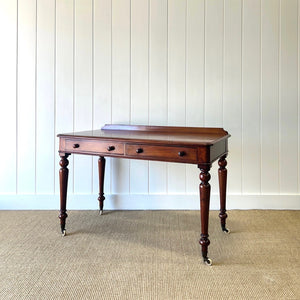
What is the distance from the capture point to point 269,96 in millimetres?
2938

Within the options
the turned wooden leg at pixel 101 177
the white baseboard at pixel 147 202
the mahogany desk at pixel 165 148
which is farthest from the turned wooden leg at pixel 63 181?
the white baseboard at pixel 147 202

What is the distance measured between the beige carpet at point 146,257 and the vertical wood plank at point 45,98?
38cm

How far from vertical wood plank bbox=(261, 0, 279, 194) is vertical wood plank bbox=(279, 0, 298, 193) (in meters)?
0.05

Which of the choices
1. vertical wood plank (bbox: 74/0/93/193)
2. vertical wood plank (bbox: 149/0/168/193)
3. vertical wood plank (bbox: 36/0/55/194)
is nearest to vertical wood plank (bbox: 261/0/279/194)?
vertical wood plank (bbox: 149/0/168/193)

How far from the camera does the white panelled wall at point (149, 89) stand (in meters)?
2.92

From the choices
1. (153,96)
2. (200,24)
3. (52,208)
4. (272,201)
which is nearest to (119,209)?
(52,208)

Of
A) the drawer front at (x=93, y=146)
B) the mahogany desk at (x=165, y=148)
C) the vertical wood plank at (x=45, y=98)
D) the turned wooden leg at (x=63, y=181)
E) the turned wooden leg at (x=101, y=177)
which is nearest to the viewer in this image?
the mahogany desk at (x=165, y=148)

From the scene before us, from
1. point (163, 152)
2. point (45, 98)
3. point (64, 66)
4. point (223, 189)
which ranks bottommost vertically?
point (223, 189)

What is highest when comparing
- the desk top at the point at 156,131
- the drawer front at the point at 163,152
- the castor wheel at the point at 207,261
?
the desk top at the point at 156,131

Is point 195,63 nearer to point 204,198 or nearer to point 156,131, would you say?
point 156,131

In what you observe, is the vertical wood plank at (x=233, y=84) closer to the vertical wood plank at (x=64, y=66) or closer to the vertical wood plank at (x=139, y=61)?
the vertical wood plank at (x=139, y=61)

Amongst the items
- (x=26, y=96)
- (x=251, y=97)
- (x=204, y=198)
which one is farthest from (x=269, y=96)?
(x=26, y=96)

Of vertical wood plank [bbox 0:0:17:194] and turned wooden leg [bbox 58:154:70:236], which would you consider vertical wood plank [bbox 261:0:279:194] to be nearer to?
turned wooden leg [bbox 58:154:70:236]

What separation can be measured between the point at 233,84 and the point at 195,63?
1.28 feet
